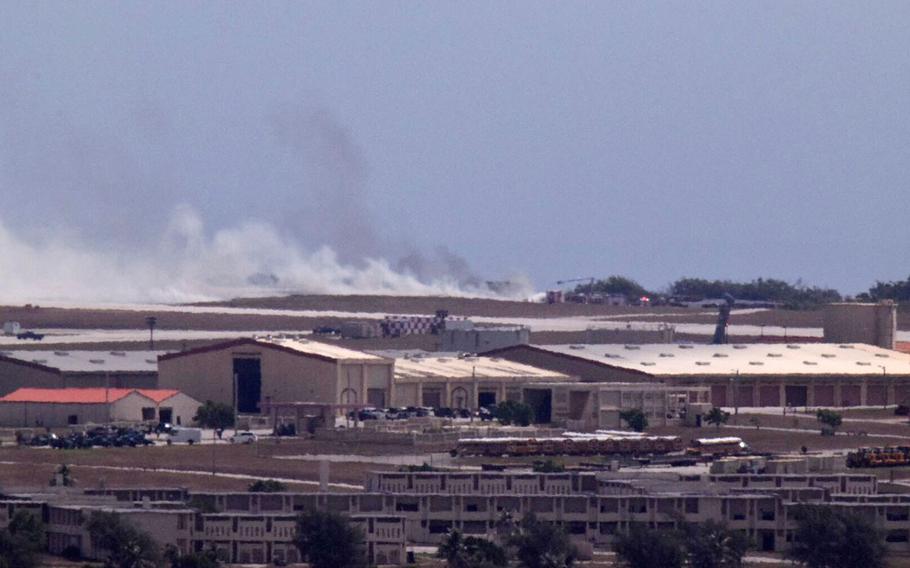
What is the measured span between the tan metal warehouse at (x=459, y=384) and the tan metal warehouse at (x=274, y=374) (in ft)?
4.45

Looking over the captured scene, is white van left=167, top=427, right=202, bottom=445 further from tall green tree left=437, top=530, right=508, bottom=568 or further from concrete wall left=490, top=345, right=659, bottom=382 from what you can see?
tall green tree left=437, top=530, right=508, bottom=568

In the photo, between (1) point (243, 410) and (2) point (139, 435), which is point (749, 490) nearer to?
(2) point (139, 435)

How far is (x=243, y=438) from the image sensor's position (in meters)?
88.2

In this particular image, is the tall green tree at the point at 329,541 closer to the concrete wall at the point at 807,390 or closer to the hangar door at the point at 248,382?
the hangar door at the point at 248,382

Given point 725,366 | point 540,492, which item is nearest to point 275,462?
point 540,492

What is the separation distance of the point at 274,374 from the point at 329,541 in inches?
1801

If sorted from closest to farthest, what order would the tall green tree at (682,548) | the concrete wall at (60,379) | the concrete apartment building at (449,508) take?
the tall green tree at (682,548) < the concrete apartment building at (449,508) < the concrete wall at (60,379)

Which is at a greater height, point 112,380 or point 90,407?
point 112,380

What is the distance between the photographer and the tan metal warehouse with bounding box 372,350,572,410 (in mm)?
104312

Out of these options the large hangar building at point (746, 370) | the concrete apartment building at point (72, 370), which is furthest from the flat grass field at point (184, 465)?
Answer: the large hangar building at point (746, 370)

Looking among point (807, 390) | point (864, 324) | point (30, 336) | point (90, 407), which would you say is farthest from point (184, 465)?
point (864, 324)

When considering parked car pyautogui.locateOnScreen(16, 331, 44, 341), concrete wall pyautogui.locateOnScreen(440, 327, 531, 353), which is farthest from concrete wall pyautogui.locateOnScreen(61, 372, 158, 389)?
parked car pyautogui.locateOnScreen(16, 331, 44, 341)

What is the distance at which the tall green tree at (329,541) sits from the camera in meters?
56.7

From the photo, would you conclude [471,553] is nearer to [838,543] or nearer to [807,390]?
[838,543]
